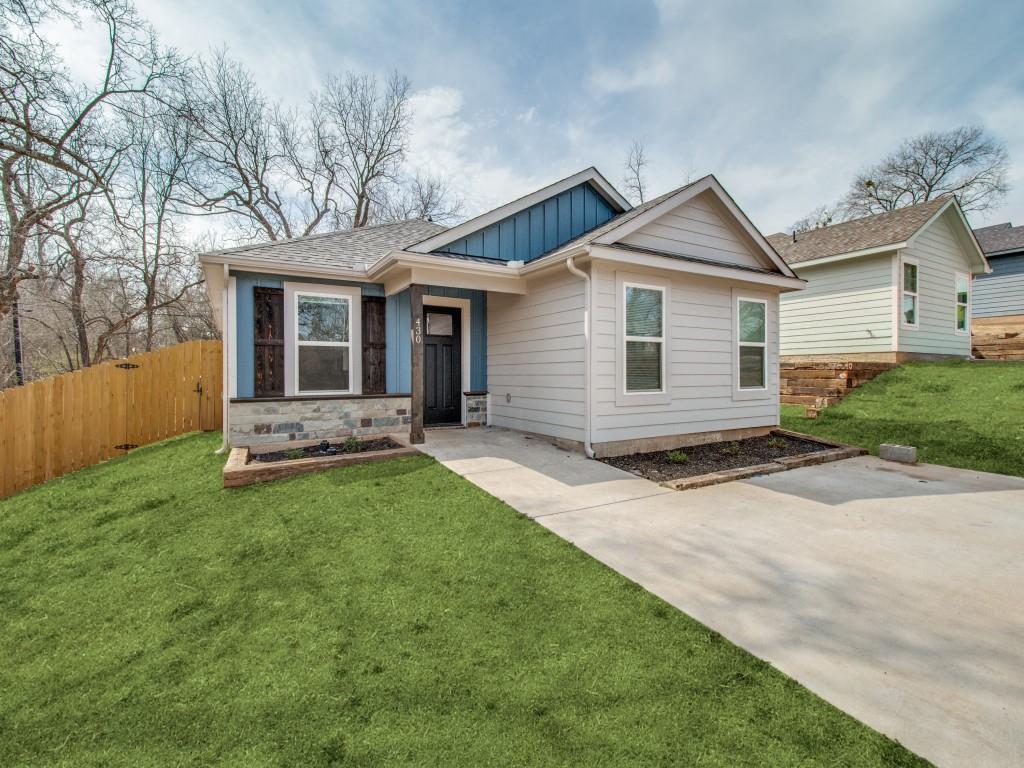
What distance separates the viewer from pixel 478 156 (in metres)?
13.1

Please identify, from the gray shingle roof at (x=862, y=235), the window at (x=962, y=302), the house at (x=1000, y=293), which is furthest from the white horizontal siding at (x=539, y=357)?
the house at (x=1000, y=293)

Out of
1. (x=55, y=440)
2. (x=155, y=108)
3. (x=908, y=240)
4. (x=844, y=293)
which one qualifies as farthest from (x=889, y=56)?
(x=155, y=108)

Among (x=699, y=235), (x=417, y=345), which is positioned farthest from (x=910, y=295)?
(x=417, y=345)

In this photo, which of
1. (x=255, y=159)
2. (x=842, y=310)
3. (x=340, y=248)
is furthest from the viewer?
(x=255, y=159)

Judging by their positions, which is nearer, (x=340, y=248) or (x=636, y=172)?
(x=340, y=248)

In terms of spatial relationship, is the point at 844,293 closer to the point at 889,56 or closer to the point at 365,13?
the point at 889,56

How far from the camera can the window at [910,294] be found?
10602mm

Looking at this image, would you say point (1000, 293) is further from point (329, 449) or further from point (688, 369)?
point (329, 449)

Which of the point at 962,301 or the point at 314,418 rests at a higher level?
the point at 962,301

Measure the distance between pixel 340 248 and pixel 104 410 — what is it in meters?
4.44

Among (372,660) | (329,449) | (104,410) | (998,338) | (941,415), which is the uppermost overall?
(998,338)

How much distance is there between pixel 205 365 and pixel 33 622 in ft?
22.5

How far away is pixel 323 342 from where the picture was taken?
6.68 metres

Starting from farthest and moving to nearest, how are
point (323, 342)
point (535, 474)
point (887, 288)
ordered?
1. point (887, 288)
2. point (323, 342)
3. point (535, 474)
